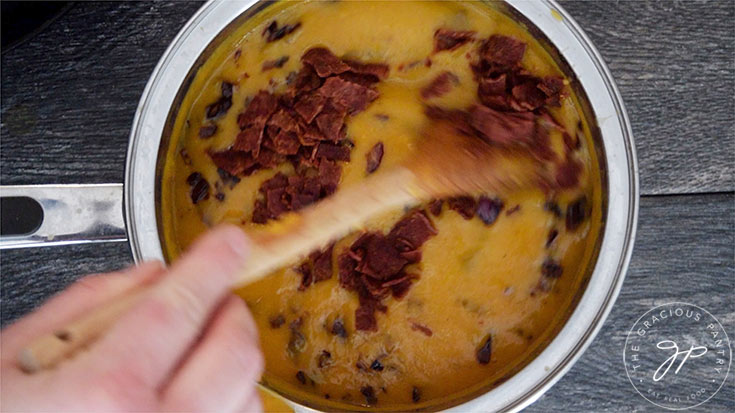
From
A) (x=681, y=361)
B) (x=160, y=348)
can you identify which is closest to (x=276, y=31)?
(x=160, y=348)

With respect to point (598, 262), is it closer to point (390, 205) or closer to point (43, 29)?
point (390, 205)

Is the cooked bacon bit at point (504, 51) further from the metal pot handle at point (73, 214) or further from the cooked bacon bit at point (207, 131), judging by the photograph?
the metal pot handle at point (73, 214)

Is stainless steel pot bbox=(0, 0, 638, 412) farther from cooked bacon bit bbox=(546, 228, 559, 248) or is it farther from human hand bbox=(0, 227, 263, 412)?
human hand bbox=(0, 227, 263, 412)

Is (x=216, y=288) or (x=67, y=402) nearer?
(x=67, y=402)

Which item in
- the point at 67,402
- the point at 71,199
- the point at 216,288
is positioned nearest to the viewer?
the point at 67,402

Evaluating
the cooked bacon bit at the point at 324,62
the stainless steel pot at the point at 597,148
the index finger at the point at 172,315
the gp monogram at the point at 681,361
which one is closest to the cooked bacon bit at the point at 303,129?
the cooked bacon bit at the point at 324,62

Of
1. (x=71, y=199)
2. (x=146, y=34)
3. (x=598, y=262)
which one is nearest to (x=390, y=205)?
(x=598, y=262)

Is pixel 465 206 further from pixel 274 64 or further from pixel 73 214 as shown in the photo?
pixel 73 214

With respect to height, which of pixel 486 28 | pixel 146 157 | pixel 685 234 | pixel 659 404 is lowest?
pixel 659 404

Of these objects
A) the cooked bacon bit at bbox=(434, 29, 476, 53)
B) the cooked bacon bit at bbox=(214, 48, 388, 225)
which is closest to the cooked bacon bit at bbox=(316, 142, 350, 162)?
the cooked bacon bit at bbox=(214, 48, 388, 225)
